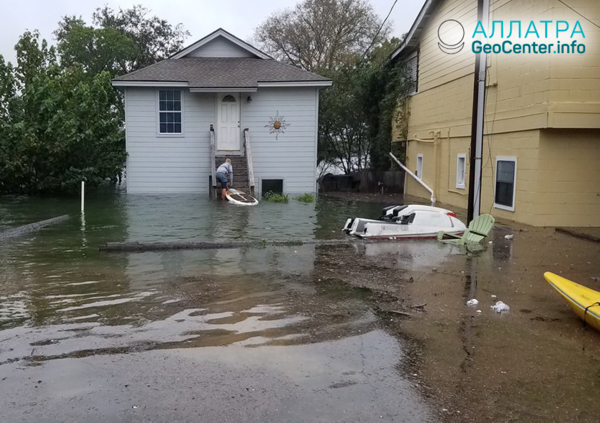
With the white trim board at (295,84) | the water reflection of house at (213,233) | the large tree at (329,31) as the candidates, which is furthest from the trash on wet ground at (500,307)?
the large tree at (329,31)

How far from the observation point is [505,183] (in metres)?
16.0

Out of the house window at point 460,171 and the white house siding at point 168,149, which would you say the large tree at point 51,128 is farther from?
the house window at point 460,171

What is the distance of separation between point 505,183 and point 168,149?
13907 mm

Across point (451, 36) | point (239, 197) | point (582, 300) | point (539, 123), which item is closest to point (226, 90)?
point (239, 197)

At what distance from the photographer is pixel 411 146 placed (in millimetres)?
25391

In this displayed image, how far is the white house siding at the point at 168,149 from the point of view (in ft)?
79.2

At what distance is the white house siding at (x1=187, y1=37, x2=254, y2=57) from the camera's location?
26.0 metres

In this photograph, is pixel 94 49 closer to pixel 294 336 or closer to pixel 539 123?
pixel 539 123

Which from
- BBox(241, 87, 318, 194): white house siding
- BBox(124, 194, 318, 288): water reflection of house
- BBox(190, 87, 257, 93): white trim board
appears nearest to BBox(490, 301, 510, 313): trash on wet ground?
BBox(124, 194, 318, 288): water reflection of house

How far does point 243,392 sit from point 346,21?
40613 millimetres

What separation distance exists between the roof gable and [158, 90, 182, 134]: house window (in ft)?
8.78

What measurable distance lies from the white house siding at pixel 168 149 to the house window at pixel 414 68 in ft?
27.8

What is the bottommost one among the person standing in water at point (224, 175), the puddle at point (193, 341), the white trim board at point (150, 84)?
the puddle at point (193, 341)

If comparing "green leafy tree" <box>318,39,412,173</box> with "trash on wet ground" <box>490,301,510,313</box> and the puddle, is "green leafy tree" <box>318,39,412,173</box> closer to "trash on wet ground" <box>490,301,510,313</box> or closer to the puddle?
the puddle
